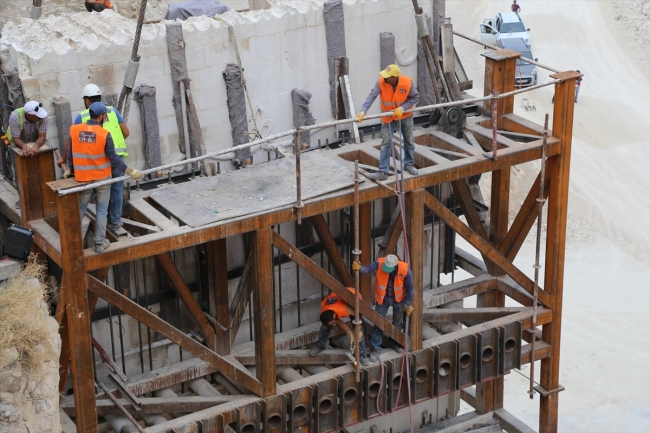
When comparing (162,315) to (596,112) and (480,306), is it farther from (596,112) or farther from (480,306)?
(596,112)

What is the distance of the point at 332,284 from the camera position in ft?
59.6

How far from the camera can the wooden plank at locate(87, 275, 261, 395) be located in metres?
16.2

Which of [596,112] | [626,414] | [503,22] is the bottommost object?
[626,414]

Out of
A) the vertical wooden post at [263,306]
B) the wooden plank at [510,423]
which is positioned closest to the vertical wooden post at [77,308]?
the vertical wooden post at [263,306]

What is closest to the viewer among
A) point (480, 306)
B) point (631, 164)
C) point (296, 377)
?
point (296, 377)

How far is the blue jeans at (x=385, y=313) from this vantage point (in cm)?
1902

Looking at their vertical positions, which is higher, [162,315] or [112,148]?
[112,148]

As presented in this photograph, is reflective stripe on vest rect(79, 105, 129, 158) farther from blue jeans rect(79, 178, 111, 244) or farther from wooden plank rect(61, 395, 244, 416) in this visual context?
wooden plank rect(61, 395, 244, 416)

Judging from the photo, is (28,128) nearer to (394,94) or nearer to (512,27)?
(394,94)

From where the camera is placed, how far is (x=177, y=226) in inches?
656

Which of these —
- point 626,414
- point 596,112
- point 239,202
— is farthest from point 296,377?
point 596,112

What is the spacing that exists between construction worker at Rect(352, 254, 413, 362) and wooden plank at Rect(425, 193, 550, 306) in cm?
117

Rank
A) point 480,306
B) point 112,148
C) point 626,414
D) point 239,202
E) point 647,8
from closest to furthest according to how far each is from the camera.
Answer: point 112,148, point 239,202, point 480,306, point 626,414, point 647,8

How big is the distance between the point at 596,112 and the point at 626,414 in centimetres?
2275
